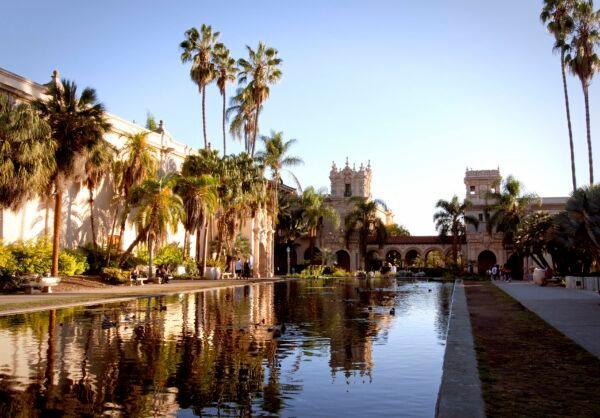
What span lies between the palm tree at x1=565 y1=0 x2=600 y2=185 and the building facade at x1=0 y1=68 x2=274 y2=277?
26326 mm

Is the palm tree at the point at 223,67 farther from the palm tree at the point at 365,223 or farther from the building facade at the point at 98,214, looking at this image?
the palm tree at the point at 365,223

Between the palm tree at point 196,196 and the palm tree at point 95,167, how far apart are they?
5.00 meters

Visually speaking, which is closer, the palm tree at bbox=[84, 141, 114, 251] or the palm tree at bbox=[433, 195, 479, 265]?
the palm tree at bbox=[84, 141, 114, 251]

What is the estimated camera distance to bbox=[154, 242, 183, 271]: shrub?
4131cm

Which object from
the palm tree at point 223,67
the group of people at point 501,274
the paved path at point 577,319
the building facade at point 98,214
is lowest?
the paved path at point 577,319

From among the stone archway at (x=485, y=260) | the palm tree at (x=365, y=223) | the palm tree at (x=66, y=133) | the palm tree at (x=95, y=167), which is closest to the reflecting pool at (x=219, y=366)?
the palm tree at (x=66, y=133)

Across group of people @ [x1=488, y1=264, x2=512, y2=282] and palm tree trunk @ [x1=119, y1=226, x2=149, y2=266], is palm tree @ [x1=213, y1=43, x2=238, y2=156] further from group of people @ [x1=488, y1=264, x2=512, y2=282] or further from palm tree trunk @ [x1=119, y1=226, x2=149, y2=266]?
group of people @ [x1=488, y1=264, x2=512, y2=282]

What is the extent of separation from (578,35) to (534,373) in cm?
3885

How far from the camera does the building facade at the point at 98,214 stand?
3058 centimetres

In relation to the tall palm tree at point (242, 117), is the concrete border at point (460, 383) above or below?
below

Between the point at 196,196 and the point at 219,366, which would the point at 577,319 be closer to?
the point at 219,366

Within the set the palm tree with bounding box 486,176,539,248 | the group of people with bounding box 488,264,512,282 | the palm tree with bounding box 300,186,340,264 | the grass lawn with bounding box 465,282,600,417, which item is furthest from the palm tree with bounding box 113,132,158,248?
the palm tree with bounding box 486,176,539,248

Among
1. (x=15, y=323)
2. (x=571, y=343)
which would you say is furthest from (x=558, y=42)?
(x=15, y=323)

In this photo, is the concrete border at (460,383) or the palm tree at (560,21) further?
the palm tree at (560,21)
